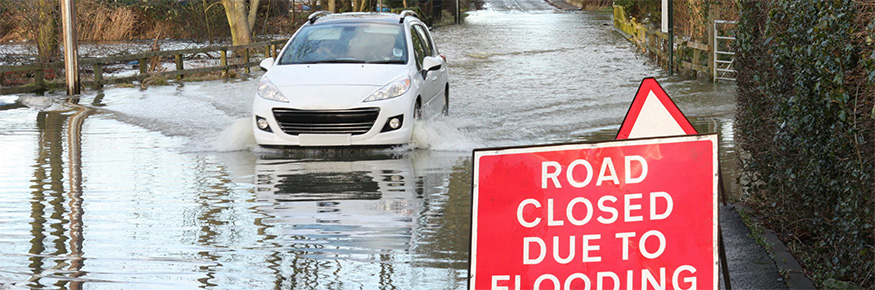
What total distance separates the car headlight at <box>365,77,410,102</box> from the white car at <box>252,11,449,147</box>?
0.03 ft

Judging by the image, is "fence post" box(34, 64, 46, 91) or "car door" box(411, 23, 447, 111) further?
"fence post" box(34, 64, 46, 91)

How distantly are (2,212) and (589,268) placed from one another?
5789mm

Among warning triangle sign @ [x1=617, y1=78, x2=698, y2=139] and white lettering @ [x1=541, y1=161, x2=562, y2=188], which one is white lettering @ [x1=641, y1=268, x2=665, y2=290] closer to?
white lettering @ [x1=541, y1=161, x2=562, y2=188]

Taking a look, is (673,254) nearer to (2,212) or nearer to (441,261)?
(441,261)

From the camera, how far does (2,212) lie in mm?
8758

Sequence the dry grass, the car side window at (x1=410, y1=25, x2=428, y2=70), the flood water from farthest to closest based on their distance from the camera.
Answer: the dry grass < the car side window at (x1=410, y1=25, x2=428, y2=70) < the flood water

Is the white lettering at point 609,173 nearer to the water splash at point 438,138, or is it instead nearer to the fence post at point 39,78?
the water splash at point 438,138

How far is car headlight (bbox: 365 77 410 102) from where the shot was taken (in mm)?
11867

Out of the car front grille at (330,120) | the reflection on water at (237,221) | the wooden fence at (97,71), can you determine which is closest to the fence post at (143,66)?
the wooden fence at (97,71)

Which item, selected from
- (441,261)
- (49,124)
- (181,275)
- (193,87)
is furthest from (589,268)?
(193,87)

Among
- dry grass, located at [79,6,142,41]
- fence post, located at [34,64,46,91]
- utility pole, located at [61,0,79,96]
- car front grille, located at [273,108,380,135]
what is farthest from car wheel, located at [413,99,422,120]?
dry grass, located at [79,6,142,41]

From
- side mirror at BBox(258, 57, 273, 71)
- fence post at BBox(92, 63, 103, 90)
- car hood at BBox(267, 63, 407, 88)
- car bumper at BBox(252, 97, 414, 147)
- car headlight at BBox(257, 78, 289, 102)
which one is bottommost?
fence post at BBox(92, 63, 103, 90)

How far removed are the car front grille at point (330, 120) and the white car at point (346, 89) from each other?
0.01 m

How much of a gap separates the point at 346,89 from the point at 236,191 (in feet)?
8.28
